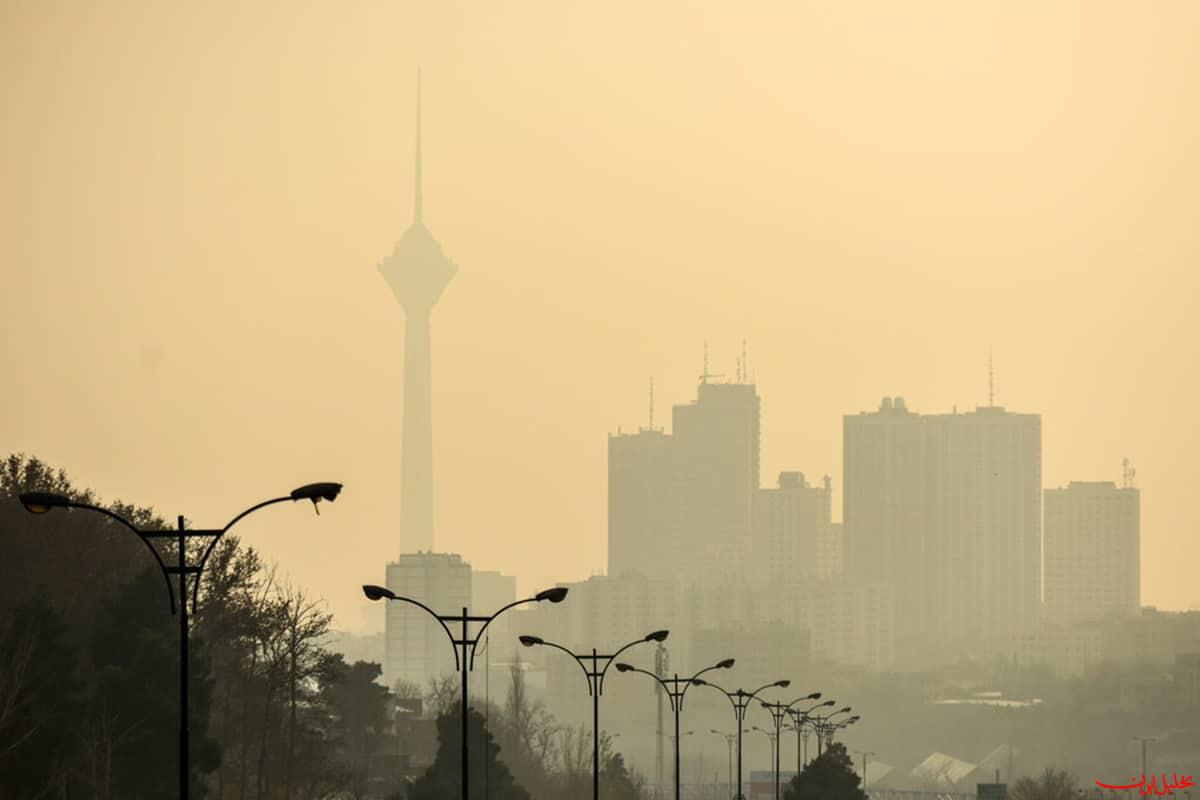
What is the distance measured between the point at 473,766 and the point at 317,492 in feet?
168

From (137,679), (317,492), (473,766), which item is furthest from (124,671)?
(317,492)

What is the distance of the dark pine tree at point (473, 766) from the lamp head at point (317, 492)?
3919 cm

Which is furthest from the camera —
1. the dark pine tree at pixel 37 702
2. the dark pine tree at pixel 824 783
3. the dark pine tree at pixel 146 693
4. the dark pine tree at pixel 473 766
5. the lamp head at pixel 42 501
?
the dark pine tree at pixel 824 783

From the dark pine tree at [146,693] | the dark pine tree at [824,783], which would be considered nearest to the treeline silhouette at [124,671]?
the dark pine tree at [146,693]

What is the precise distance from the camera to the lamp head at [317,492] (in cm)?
3650

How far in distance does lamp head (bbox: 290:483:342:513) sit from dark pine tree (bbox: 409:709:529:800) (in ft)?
Answer: 129

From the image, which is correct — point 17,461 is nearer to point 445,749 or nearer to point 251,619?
point 251,619

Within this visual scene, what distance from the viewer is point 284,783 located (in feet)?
276

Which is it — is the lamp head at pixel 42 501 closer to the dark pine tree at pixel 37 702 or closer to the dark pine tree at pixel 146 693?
the dark pine tree at pixel 37 702

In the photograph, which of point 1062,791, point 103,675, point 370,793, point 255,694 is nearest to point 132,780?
point 103,675

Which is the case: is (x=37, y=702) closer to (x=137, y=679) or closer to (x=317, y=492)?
(x=137, y=679)

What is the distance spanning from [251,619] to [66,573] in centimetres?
644

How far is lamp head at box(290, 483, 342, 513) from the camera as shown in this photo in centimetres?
3650

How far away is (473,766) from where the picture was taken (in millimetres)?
86812
